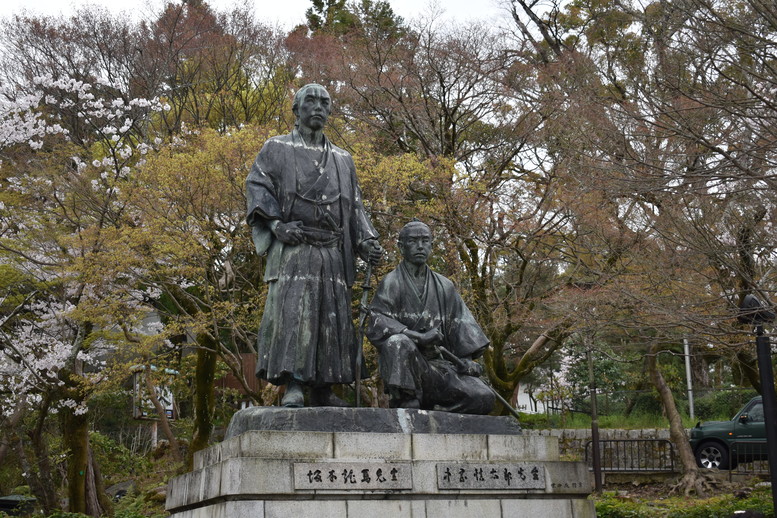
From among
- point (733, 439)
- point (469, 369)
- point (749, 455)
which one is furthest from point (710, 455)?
point (469, 369)

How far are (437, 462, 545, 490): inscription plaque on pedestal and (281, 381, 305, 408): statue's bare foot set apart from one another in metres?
1.18

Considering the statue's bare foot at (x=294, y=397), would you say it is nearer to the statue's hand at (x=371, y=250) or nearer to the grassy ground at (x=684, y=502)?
the statue's hand at (x=371, y=250)

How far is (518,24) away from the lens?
19.2 meters

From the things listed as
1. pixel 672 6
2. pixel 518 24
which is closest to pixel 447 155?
pixel 518 24

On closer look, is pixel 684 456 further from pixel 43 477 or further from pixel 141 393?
pixel 43 477

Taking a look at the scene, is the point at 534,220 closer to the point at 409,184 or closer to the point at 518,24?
the point at 409,184

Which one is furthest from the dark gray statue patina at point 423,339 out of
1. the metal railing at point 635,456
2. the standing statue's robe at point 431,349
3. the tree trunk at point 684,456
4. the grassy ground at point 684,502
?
the metal railing at point 635,456

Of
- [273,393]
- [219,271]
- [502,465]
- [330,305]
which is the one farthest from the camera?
[219,271]

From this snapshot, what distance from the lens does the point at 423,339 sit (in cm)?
714

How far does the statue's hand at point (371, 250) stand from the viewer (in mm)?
7395

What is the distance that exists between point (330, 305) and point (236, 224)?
944 centimetres

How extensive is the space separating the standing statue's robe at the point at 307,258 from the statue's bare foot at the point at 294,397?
2.2 inches

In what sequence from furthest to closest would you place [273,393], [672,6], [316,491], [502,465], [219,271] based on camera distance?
[219,271]
[273,393]
[672,6]
[502,465]
[316,491]

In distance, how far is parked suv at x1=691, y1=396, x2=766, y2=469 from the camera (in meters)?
17.9
